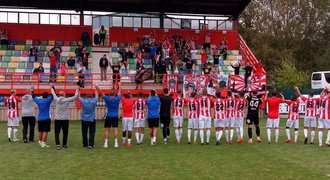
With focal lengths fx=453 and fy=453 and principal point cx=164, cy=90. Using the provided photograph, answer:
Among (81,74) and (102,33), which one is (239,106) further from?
(102,33)

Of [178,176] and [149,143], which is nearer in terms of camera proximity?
[178,176]

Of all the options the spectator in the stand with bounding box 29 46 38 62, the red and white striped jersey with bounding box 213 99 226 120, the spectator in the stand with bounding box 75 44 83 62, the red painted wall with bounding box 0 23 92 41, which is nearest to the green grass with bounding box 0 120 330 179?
the red and white striped jersey with bounding box 213 99 226 120

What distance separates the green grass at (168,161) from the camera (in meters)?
11.6

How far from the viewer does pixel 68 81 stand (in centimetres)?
2920

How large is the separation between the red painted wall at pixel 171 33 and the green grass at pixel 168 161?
2000 centimetres

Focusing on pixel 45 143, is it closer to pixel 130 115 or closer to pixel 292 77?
pixel 130 115

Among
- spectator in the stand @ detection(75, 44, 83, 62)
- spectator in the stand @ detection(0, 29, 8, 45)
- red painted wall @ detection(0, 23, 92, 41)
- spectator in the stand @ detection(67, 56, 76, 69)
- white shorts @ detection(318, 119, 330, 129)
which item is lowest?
white shorts @ detection(318, 119, 330, 129)

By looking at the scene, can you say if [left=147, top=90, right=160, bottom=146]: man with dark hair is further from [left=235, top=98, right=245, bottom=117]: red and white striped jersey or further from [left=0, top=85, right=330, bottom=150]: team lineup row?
[left=235, top=98, right=245, bottom=117]: red and white striped jersey

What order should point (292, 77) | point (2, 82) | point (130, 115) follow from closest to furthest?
point (130, 115), point (2, 82), point (292, 77)

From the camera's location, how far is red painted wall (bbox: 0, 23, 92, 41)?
1396 inches

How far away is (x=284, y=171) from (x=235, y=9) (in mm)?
28222

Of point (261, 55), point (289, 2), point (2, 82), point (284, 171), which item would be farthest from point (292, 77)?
point (284, 171)

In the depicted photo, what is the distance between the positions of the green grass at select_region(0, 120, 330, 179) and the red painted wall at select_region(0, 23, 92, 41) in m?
19.4

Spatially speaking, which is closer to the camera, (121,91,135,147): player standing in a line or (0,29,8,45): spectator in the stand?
(121,91,135,147): player standing in a line
